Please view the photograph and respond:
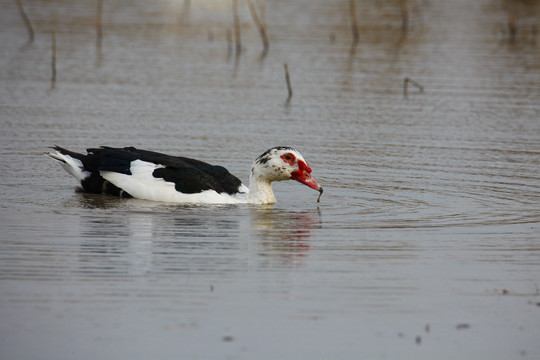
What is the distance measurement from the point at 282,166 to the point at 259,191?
0.43 meters

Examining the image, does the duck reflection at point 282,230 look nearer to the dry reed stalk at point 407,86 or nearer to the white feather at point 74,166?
the white feather at point 74,166

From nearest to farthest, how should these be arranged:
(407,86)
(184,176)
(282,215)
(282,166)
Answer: (282,215) < (184,176) < (282,166) < (407,86)

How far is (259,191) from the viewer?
12.9m

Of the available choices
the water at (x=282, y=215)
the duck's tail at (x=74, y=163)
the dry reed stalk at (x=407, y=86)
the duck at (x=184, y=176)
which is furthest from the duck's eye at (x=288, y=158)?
the dry reed stalk at (x=407, y=86)

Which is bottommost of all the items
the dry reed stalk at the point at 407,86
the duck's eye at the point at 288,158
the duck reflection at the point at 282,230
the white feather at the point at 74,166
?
the duck reflection at the point at 282,230

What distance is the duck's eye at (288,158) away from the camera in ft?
42.2

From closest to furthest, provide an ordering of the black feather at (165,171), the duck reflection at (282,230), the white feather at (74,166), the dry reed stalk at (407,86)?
the duck reflection at (282,230) → the black feather at (165,171) → the white feather at (74,166) → the dry reed stalk at (407,86)

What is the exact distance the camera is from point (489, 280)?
9547 mm

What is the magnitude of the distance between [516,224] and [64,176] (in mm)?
6443

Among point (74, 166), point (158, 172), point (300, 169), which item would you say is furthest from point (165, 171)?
point (300, 169)

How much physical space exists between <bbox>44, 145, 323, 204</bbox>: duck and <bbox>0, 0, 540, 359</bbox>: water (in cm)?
24

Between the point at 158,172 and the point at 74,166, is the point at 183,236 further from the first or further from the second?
the point at 74,166

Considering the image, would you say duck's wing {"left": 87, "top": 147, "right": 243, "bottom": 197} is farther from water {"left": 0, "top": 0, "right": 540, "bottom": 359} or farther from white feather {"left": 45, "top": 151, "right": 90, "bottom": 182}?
water {"left": 0, "top": 0, "right": 540, "bottom": 359}

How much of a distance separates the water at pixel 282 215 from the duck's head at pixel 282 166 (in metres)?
0.41
